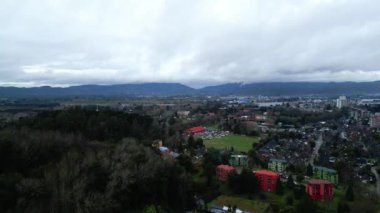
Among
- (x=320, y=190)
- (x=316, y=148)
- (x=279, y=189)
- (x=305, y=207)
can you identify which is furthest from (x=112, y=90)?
(x=305, y=207)

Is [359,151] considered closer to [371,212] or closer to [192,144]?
[192,144]

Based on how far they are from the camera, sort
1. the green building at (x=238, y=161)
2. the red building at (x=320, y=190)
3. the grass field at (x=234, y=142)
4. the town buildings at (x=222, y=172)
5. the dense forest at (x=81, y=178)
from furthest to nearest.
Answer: the grass field at (x=234, y=142)
the green building at (x=238, y=161)
the town buildings at (x=222, y=172)
the red building at (x=320, y=190)
the dense forest at (x=81, y=178)

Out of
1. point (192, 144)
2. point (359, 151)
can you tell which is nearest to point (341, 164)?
point (359, 151)

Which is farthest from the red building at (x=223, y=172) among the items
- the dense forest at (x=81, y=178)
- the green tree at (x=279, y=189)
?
the dense forest at (x=81, y=178)

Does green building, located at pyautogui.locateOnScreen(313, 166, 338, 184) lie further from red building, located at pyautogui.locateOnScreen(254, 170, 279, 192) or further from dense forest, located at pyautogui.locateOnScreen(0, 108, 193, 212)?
dense forest, located at pyautogui.locateOnScreen(0, 108, 193, 212)

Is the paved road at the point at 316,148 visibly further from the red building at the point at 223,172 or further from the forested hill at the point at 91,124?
the forested hill at the point at 91,124

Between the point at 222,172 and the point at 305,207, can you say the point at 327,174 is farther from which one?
the point at 305,207
